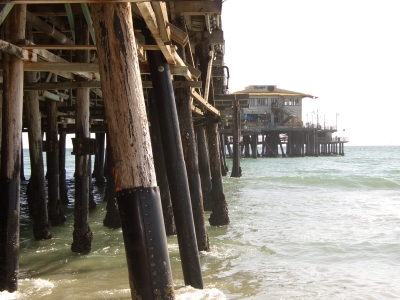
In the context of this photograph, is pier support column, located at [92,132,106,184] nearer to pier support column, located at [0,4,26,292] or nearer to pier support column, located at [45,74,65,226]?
pier support column, located at [45,74,65,226]

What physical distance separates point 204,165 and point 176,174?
479 centimetres

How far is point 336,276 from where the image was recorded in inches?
244

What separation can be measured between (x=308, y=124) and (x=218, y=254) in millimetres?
48625

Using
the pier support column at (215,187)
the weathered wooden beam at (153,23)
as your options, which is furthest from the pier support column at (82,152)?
the pier support column at (215,187)

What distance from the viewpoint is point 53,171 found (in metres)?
8.98

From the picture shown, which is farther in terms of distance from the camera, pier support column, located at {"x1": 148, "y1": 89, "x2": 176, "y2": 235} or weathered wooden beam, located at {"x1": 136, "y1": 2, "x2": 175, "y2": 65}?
pier support column, located at {"x1": 148, "y1": 89, "x2": 176, "y2": 235}

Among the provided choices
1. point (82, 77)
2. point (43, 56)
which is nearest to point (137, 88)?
point (43, 56)

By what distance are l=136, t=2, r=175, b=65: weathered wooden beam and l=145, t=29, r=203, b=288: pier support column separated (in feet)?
1.02

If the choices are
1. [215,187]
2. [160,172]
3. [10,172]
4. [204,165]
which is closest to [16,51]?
[10,172]

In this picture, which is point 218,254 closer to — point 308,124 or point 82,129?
point 82,129

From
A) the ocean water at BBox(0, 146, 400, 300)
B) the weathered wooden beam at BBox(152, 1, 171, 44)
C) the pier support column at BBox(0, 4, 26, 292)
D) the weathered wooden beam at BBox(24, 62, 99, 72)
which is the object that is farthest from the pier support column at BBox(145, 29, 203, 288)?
the pier support column at BBox(0, 4, 26, 292)

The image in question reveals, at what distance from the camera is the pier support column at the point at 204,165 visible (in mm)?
9602

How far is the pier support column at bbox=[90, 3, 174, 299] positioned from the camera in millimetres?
2832

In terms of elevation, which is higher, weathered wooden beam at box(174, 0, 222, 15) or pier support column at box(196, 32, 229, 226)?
weathered wooden beam at box(174, 0, 222, 15)
